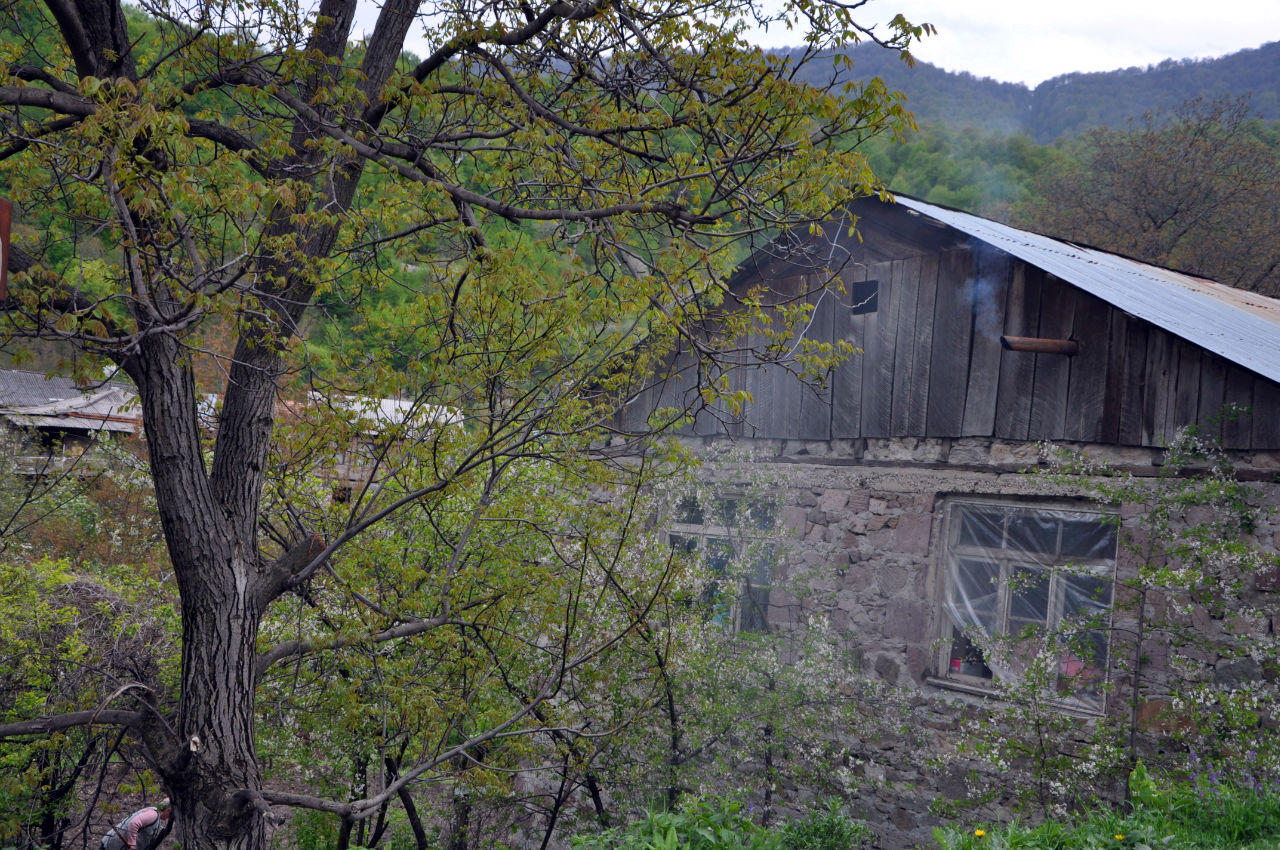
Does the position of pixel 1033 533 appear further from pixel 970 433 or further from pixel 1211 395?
pixel 1211 395

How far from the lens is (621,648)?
6.80 meters

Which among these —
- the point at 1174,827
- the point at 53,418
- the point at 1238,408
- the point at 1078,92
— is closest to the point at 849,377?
the point at 1238,408

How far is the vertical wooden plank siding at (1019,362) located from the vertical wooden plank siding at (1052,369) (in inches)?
2.0

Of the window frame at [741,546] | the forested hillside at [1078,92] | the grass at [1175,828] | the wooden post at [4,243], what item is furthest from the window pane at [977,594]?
the forested hillside at [1078,92]

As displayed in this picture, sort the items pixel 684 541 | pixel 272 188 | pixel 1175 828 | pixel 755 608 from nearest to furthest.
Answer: pixel 272 188
pixel 1175 828
pixel 755 608
pixel 684 541

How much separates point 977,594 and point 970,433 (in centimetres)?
129

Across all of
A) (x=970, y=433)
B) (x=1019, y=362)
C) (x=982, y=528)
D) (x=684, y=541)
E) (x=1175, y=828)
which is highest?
(x=1019, y=362)

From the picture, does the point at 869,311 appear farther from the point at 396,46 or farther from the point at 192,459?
the point at 192,459

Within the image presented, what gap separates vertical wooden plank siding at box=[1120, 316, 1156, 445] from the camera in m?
6.03

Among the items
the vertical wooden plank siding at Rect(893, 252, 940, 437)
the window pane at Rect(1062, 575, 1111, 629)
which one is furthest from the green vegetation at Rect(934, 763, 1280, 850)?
the vertical wooden plank siding at Rect(893, 252, 940, 437)

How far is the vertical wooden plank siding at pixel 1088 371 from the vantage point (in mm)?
6258

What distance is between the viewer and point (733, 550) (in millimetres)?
8062

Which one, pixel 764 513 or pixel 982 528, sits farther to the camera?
pixel 764 513

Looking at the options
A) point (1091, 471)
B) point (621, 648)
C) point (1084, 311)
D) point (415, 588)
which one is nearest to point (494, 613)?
point (415, 588)
